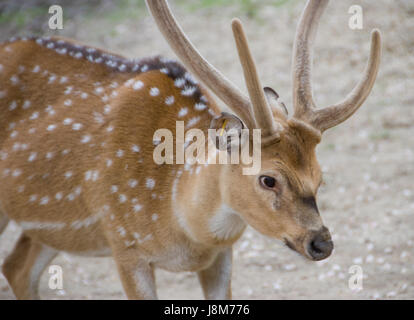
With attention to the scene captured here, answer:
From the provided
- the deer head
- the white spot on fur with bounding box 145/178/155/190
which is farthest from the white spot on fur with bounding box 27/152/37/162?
the deer head

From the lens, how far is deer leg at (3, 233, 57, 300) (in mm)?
5098

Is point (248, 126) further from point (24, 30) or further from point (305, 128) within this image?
point (24, 30)

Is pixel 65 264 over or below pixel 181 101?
below

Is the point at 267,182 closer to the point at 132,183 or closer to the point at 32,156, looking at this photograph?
the point at 132,183

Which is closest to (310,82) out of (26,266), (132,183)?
(132,183)

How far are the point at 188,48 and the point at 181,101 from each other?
0.72m

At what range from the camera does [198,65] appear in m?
3.53

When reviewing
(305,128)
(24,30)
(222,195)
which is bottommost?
(222,195)

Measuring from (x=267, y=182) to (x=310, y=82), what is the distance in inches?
26.1

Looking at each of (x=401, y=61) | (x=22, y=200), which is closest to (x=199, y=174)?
(x=22, y=200)

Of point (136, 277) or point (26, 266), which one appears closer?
point (136, 277)

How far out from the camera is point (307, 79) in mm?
3787
